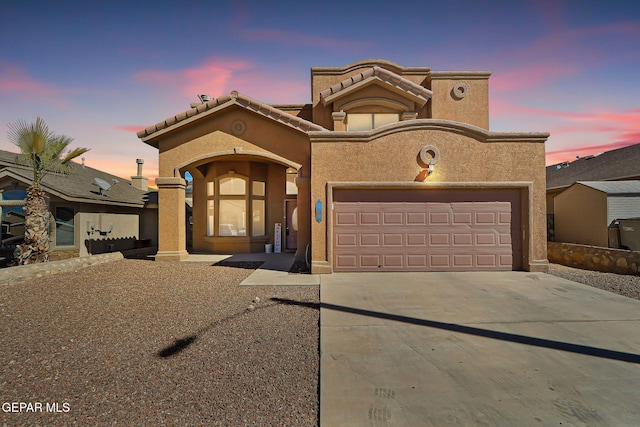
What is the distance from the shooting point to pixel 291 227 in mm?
14422

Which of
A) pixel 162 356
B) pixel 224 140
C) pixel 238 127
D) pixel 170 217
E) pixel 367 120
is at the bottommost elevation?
pixel 162 356

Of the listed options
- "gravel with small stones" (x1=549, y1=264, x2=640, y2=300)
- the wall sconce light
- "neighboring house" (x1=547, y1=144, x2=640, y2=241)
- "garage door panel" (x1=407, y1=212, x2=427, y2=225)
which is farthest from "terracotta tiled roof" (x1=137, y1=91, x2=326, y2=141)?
"neighboring house" (x1=547, y1=144, x2=640, y2=241)

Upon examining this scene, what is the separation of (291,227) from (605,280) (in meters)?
11.1

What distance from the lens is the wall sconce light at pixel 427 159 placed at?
353 inches

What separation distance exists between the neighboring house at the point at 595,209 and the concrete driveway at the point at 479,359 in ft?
23.6

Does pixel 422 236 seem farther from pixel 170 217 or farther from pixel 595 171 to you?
pixel 595 171

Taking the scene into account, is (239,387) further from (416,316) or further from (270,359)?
(416,316)

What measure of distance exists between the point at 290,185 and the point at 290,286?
8221mm

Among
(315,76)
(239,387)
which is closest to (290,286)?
(239,387)

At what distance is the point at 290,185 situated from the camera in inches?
595

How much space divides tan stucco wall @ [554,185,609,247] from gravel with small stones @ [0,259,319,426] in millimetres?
12306

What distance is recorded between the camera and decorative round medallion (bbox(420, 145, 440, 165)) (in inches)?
353

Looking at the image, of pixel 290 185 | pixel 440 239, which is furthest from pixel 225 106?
pixel 440 239

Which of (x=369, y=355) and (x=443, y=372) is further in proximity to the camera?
(x=369, y=355)
